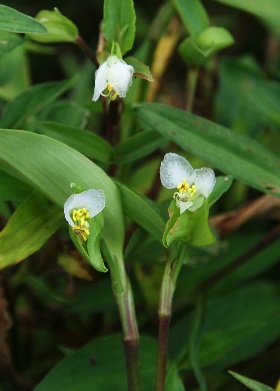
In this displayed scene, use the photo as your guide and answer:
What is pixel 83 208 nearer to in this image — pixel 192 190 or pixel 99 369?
pixel 192 190

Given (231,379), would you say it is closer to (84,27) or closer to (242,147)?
(242,147)

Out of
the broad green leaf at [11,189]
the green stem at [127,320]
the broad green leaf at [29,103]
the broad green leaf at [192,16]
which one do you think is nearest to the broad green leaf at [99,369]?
the green stem at [127,320]

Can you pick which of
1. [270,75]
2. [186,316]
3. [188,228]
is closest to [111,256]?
[188,228]

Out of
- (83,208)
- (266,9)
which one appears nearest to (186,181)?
(83,208)

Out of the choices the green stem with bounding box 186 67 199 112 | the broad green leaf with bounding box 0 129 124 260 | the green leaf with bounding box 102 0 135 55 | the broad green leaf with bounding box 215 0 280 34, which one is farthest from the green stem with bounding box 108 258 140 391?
the broad green leaf with bounding box 215 0 280 34

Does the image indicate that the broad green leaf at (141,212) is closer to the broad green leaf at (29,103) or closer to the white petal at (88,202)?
the white petal at (88,202)
